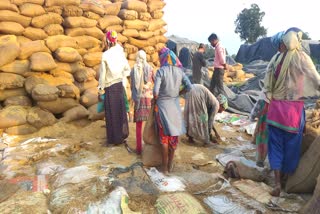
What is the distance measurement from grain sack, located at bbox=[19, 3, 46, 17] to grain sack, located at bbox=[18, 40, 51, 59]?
0.48m

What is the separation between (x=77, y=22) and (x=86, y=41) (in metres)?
0.36

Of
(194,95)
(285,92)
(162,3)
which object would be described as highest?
(162,3)

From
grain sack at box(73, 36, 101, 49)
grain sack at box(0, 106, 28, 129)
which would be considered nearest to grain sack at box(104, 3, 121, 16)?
grain sack at box(73, 36, 101, 49)

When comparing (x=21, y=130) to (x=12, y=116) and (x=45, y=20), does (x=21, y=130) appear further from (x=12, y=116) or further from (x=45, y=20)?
(x=45, y=20)

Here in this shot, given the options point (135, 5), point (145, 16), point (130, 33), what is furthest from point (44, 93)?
point (145, 16)

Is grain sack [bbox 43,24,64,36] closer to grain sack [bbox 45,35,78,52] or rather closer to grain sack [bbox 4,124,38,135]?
grain sack [bbox 45,35,78,52]

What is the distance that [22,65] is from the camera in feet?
16.8

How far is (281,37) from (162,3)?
13.9 feet

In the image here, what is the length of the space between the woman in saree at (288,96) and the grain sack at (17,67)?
151 inches

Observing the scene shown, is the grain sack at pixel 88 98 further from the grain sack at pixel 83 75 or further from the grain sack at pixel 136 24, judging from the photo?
the grain sack at pixel 136 24

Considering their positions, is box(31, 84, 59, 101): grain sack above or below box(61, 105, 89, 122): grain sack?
above

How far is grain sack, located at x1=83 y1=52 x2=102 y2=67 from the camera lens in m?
5.77

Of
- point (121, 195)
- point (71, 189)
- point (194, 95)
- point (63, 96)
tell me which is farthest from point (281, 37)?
point (63, 96)

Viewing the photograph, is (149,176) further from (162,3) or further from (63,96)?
(162,3)
